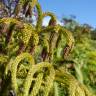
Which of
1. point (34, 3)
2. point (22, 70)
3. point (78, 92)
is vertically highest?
point (34, 3)

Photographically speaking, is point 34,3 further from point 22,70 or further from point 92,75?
point 92,75

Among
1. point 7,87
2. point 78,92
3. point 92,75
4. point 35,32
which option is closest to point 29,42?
point 35,32

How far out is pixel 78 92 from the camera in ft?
5.80

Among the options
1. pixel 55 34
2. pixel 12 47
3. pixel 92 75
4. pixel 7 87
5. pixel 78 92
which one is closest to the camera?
pixel 78 92

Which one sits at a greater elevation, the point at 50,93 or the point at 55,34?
the point at 55,34

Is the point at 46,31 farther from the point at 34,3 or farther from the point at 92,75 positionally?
the point at 92,75

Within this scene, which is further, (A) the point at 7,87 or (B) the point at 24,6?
(B) the point at 24,6

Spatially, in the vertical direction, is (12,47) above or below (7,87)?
above

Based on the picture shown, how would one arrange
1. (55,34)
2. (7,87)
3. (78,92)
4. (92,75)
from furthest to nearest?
1. (92,75)
2. (55,34)
3. (7,87)
4. (78,92)

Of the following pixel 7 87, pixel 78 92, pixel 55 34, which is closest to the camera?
pixel 78 92

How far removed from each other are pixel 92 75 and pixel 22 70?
7.46 ft

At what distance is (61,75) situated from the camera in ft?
6.10

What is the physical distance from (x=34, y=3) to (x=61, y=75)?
1.65 feet

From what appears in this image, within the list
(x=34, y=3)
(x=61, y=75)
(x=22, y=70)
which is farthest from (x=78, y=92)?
(x=34, y=3)
